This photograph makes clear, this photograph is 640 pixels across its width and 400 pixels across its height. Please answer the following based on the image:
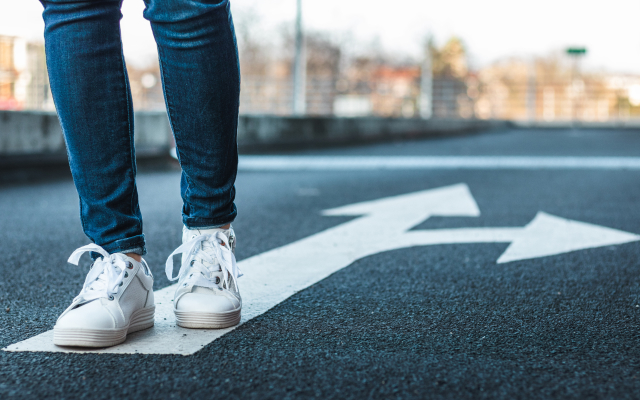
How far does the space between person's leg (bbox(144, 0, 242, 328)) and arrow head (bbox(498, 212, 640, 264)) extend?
3.85 ft

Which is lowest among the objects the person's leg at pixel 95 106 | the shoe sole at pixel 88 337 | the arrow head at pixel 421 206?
the arrow head at pixel 421 206

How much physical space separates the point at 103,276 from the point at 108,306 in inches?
3.3

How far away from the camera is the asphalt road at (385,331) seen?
123 cm

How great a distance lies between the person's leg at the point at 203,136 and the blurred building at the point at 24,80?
6139mm

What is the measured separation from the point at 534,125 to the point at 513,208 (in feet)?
98.2

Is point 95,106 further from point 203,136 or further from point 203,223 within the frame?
point 203,223

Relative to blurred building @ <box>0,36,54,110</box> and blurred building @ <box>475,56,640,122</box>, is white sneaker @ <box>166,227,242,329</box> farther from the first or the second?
blurred building @ <box>475,56,640,122</box>

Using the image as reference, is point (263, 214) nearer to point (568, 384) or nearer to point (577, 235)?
point (577, 235)

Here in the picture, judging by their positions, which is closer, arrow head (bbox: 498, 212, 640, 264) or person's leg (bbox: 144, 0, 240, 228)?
person's leg (bbox: 144, 0, 240, 228)

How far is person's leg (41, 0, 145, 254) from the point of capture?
1588 millimetres

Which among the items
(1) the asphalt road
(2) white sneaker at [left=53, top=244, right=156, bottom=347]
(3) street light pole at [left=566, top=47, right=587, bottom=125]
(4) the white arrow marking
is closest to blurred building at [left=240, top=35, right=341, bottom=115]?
(4) the white arrow marking

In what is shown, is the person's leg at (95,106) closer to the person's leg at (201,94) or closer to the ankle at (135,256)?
the ankle at (135,256)

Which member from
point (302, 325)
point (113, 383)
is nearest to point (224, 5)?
point (302, 325)

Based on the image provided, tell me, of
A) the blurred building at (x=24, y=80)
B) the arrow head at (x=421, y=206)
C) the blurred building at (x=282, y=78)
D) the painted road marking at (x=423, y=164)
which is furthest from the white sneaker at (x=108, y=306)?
the blurred building at (x=282, y=78)
